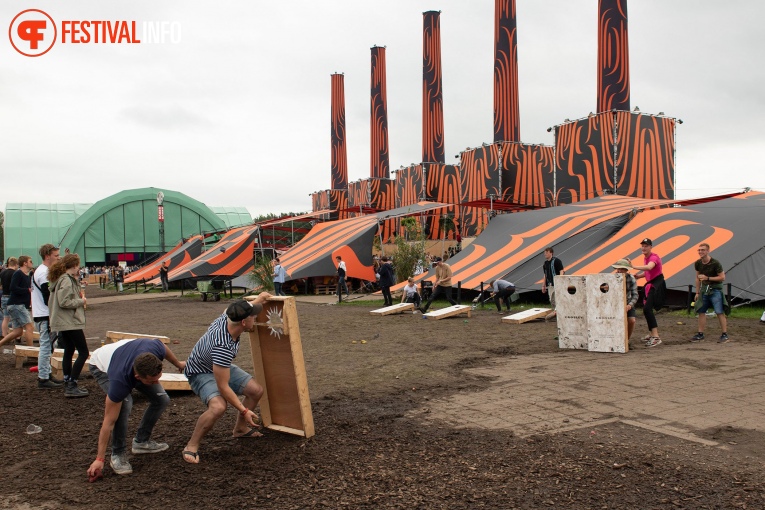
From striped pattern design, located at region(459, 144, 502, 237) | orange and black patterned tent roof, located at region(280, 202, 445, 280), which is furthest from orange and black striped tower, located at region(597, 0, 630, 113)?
orange and black patterned tent roof, located at region(280, 202, 445, 280)

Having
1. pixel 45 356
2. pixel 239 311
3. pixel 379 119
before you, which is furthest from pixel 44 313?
pixel 379 119

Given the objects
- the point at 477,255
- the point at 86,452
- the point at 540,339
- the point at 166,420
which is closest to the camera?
the point at 86,452

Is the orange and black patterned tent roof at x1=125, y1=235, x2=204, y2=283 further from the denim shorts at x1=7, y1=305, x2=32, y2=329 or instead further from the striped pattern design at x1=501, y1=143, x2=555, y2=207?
the denim shorts at x1=7, y1=305, x2=32, y2=329

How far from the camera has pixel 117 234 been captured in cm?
5603

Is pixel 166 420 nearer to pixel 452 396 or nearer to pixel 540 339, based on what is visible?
pixel 452 396

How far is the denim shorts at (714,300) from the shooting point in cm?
969

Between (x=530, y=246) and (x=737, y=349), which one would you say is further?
A: (x=530, y=246)

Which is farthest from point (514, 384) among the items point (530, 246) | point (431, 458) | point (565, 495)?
point (530, 246)

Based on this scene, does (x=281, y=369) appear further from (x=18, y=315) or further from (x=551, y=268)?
(x=551, y=268)

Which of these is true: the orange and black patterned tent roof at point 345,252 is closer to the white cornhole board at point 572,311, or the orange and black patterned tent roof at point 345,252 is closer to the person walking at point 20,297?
the person walking at point 20,297

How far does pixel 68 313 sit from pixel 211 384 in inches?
121

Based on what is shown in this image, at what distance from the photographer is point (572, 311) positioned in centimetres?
959

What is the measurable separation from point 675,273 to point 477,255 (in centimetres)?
646

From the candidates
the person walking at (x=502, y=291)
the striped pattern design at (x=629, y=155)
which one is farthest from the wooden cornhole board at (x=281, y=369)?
the striped pattern design at (x=629, y=155)
